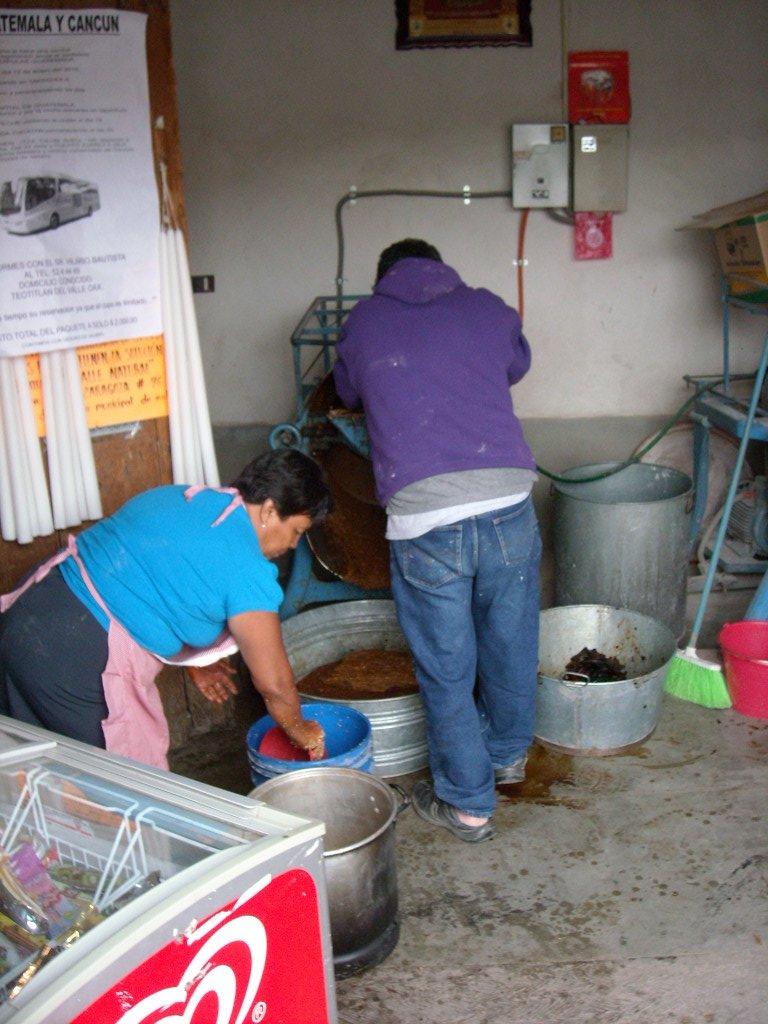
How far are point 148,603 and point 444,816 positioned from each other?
4.42 feet

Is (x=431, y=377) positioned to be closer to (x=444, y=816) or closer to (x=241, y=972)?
(x=444, y=816)

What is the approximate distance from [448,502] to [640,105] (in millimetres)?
2499

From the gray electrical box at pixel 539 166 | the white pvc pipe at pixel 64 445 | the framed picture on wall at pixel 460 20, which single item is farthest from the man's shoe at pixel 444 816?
the framed picture on wall at pixel 460 20

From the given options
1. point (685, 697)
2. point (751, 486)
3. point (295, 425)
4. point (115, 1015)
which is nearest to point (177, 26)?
point (295, 425)

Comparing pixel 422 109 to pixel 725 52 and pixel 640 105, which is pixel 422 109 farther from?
pixel 725 52

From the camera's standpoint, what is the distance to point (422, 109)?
445 cm

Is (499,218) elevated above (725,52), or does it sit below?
below

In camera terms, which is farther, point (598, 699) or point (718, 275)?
point (718, 275)

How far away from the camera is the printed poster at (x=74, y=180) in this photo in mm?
2820

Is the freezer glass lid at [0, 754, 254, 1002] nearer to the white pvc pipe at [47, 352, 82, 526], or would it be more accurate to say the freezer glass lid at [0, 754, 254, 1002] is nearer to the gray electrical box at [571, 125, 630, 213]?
the white pvc pipe at [47, 352, 82, 526]

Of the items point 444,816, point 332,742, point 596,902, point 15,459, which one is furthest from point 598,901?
point 15,459

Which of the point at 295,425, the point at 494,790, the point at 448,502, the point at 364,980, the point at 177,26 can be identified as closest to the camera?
the point at 364,980

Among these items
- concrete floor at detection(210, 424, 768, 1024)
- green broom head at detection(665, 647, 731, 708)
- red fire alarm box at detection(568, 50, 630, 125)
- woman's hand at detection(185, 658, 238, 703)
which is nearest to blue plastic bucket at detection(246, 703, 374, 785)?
woman's hand at detection(185, 658, 238, 703)

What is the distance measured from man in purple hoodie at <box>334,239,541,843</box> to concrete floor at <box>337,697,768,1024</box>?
228 mm
